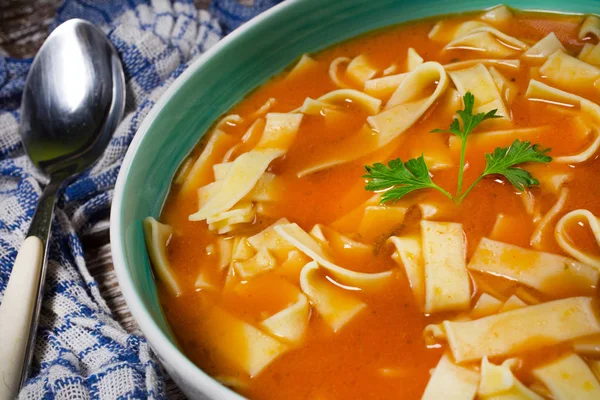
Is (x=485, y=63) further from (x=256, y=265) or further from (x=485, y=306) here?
(x=256, y=265)

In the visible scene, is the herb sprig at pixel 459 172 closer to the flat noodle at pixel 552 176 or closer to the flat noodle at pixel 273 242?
the flat noodle at pixel 552 176

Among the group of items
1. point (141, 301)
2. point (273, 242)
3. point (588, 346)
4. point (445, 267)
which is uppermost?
point (141, 301)

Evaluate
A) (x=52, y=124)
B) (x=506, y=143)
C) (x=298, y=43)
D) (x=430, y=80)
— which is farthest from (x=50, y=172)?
(x=506, y=143)

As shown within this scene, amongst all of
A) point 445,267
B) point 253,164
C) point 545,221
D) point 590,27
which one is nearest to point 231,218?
point 253,164

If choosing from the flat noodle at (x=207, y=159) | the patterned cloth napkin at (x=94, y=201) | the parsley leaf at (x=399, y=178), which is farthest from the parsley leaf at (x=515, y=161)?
the patterned cloth napkin at (x=94, y=201)

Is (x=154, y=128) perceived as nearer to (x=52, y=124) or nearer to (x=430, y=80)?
(x=52, y=124)

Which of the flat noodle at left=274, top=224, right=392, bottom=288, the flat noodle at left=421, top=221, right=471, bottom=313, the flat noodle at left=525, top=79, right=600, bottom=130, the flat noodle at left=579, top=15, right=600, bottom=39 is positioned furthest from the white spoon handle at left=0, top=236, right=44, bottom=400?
the flat noodle at left=579, top=15, right=600, bottom=39

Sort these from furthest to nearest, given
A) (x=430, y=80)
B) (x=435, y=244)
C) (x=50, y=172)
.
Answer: (x=50, y=172)
(x=430, y=80)
(x=435, y=244)
